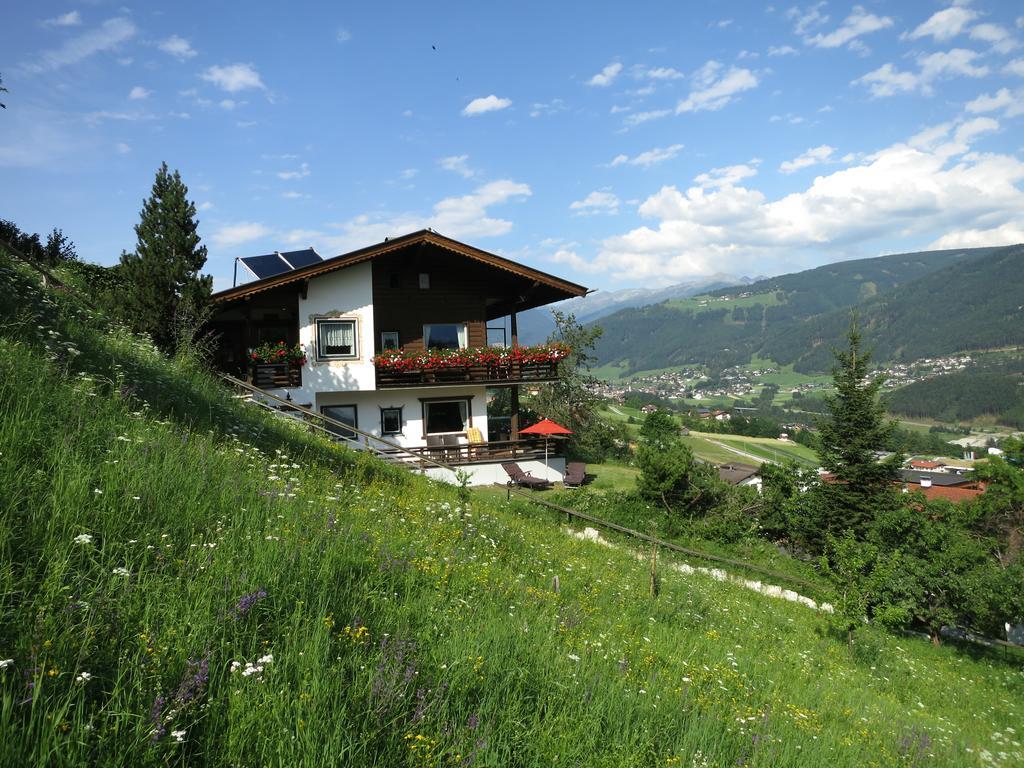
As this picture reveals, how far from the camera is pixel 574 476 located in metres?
24.3

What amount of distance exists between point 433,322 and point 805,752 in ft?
73.5

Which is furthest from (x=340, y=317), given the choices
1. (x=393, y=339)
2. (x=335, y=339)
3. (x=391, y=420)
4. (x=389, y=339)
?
(x=391, y=420)

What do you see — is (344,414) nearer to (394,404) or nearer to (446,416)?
(394,404)

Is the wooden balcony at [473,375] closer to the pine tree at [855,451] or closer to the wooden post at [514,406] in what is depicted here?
the wooden post at [514,406]

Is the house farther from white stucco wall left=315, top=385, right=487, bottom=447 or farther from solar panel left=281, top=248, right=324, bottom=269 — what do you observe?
solar panel left=281, top=248, right=324, bottom=269

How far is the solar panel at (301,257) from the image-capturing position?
90.6 feet

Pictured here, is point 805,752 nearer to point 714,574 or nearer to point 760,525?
point 714,574

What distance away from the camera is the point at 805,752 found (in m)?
4.59

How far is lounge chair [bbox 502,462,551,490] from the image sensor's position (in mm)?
22734

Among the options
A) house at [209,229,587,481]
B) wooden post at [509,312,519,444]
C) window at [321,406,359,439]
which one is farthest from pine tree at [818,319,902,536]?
window at [321,406,359,439]

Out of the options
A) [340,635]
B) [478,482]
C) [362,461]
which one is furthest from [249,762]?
[478,482]

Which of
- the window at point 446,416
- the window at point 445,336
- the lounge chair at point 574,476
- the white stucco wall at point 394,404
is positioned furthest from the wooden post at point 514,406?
the lounge chair at point 574,476

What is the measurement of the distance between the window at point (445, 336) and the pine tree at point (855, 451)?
642 inches

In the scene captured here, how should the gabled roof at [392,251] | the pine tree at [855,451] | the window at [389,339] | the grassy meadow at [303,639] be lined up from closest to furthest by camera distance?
the grassy meadow at [303,639], the gabled roof at [392,251], the pine tree at [855,451], the window at [389,339]
